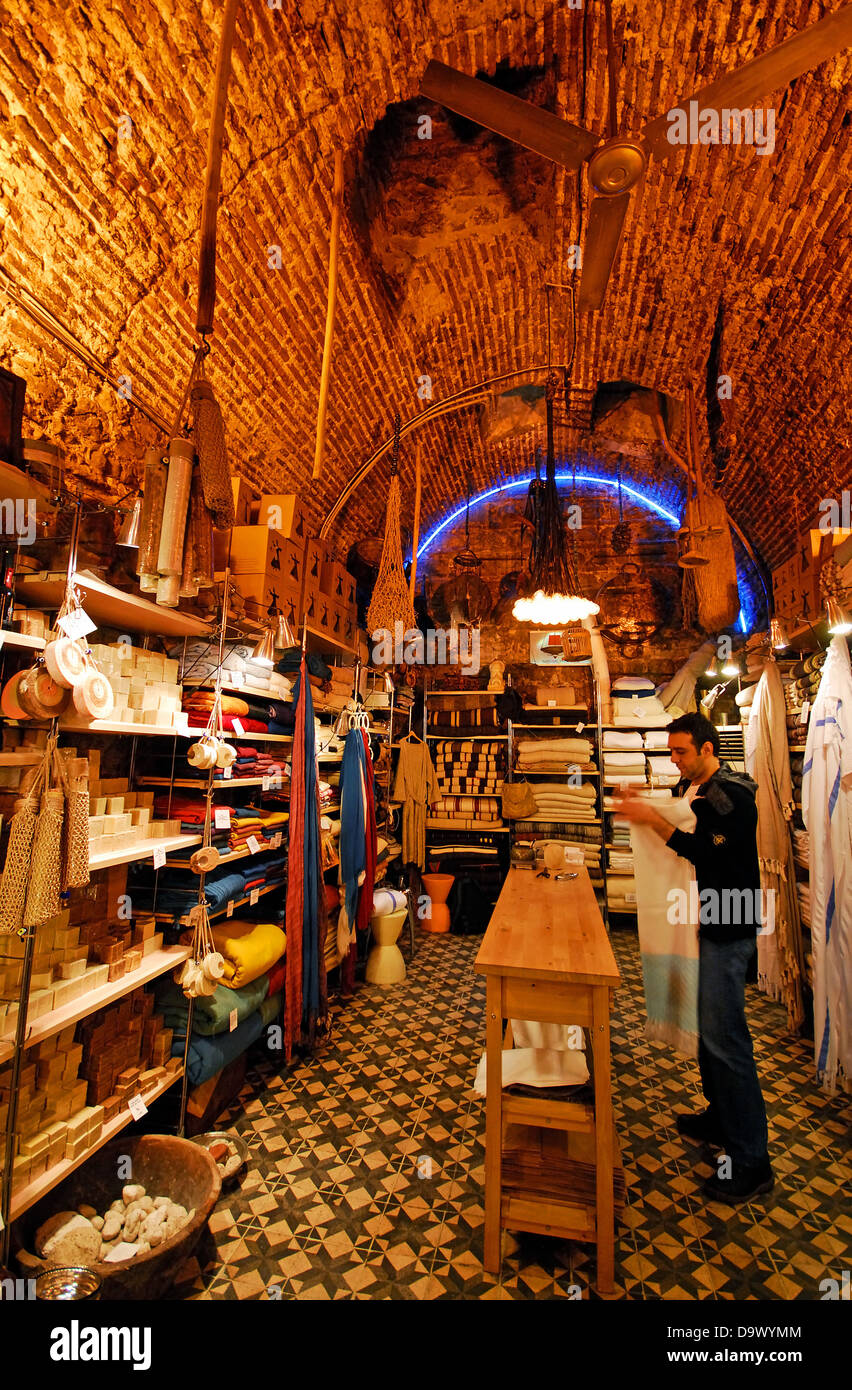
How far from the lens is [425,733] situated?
727cm

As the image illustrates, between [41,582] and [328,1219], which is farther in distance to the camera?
[328,1219]

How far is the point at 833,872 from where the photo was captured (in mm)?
3350

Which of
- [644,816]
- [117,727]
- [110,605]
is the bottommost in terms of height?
[644,816]

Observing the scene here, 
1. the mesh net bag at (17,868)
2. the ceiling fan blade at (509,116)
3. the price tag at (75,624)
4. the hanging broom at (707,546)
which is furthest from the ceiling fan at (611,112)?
the mesh net bag at (17,868)

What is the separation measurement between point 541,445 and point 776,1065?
6.47 meters

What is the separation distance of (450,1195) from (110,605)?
9.86ft

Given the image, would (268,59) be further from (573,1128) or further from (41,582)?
(573,1128)

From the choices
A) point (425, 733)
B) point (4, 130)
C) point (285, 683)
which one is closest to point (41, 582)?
point (4, 130)

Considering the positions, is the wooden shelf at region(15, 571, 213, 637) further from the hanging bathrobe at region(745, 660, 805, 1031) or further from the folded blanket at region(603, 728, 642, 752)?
the folded blanket at region(603, 728, 642, 752)

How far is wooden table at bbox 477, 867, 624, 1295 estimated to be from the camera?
2.13m

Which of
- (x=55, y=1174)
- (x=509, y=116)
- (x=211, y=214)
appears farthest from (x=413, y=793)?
(x=509, y=116)

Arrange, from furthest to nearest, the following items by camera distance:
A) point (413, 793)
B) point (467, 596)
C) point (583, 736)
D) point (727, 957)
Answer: point (467, 596) → point (583, 736) → point (413, 793) → point (727, 957)

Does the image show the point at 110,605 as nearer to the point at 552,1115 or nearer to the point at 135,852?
the point at 135,852

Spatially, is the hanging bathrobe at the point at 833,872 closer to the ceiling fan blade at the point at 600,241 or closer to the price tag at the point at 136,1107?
the ceiling fan blade at the point at 600,241
